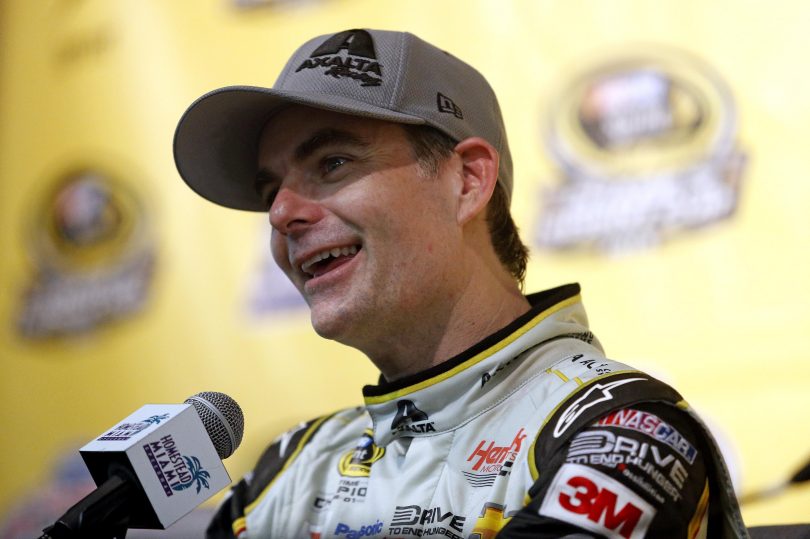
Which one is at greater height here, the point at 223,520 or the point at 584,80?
the point at 584,80

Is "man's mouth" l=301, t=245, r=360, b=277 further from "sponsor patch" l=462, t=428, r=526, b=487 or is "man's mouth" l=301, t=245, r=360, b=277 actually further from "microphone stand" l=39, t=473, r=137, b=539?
"microphone stand" l=39, t=473, r=137, b=539

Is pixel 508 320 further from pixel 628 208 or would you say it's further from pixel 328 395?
pixel 328 395

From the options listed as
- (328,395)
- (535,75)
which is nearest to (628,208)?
(535,75)

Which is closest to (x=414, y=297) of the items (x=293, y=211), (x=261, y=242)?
(x=293, y=211)

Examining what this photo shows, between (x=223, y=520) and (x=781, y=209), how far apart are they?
1096 millimetres

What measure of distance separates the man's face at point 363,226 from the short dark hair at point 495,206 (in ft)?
0.05

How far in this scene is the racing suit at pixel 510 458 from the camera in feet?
2.72

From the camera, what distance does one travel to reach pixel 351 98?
1.10m

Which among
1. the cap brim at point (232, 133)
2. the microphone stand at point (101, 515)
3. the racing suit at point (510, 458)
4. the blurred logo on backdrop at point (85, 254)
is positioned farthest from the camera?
the blurred logo on backdrop at point (85, 254)

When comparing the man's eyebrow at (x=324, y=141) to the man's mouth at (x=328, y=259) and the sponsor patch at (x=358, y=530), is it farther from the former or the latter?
the sponsor patch at (x=358, y=530)

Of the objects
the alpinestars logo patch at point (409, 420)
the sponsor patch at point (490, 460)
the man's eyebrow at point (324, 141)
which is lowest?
the sponsor patch at point (490, 460)

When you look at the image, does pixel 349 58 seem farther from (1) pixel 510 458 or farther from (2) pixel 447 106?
(1) pixel 510 458

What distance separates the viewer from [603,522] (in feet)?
2.64

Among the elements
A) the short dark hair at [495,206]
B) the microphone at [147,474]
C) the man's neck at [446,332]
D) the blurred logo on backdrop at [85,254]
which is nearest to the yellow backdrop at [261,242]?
the blurred logo on backdrop at [85,254]
